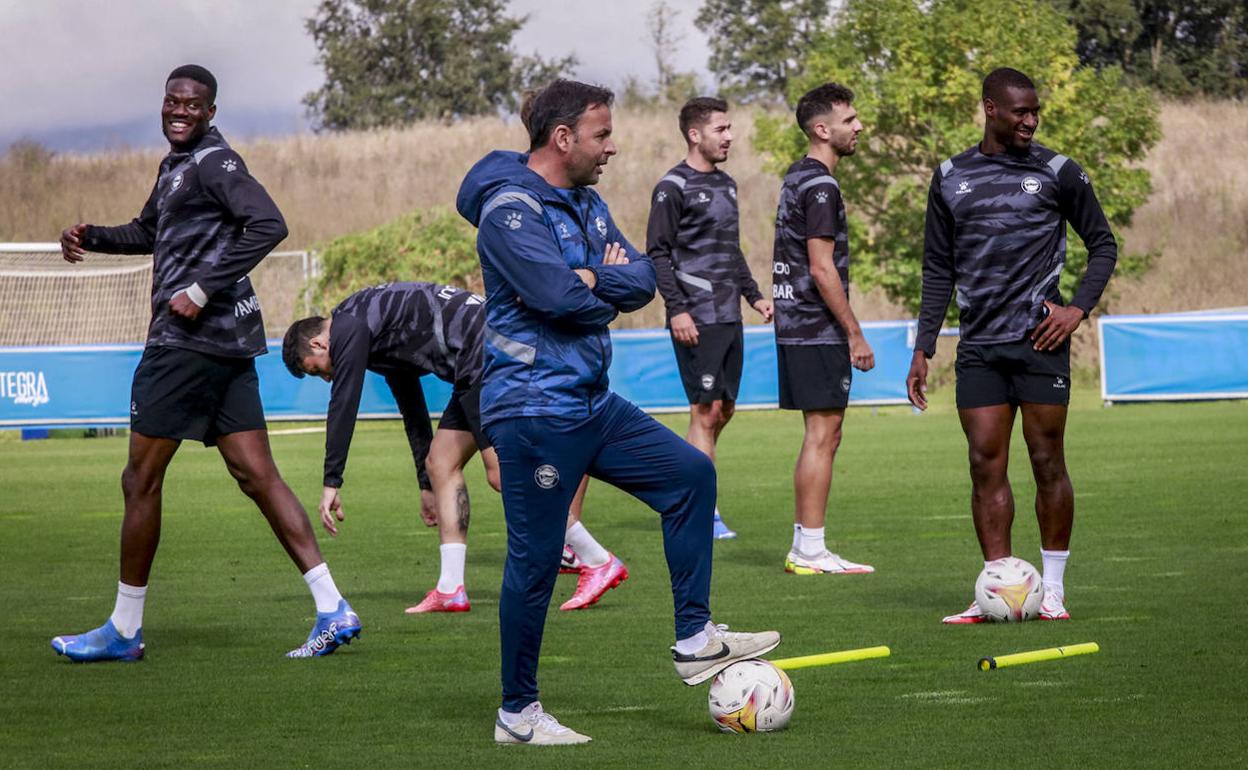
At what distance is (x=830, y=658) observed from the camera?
6520 mm

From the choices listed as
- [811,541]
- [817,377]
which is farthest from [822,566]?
[817,377]

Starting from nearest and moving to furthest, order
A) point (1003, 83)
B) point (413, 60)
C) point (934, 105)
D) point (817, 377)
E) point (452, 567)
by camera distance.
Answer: point (1003, 83)
point (452, 567)
point (817, 377)
point (934, 105)
point (413, 60)

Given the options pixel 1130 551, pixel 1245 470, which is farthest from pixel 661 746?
pixel 1245 470

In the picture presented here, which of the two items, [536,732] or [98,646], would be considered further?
[98,646]

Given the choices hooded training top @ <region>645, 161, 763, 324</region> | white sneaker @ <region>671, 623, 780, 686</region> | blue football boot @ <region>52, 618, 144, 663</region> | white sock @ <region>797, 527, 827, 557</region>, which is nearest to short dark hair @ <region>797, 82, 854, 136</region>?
hooded training top @ <region>645, 161, 763, 324</region>

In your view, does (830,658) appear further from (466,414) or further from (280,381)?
(280,381)

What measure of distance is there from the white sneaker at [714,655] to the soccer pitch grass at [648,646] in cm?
17

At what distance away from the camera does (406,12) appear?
57.8 metres

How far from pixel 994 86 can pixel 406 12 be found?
5219 centimetres

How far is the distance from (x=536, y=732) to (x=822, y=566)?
4144 mm

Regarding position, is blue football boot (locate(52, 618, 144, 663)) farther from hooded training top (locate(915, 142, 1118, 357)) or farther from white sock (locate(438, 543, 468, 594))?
hooded training top (locate(915, 142, 1118, 357))

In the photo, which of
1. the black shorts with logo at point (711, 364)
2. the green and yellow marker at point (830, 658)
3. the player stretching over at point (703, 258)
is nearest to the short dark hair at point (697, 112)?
the player stretching over at point (703, 258)

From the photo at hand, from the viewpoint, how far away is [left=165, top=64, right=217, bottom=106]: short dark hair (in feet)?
23.0

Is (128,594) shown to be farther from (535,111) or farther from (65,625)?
(535,111)
